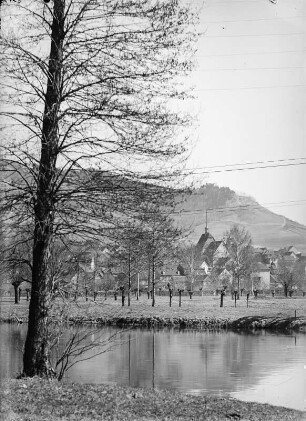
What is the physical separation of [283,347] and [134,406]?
16.2 metres

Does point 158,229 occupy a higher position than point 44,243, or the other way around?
point 158,229

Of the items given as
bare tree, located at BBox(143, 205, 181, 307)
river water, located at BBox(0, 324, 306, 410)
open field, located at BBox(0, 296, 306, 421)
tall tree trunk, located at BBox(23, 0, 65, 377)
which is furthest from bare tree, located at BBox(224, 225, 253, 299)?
open field, located at BBox(0, 296, 306, 421)

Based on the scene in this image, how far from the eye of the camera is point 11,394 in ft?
32.3

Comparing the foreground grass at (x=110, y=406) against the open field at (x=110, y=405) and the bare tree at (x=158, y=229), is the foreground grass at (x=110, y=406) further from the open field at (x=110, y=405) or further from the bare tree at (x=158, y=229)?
the bare tree at (x=158, y=229)

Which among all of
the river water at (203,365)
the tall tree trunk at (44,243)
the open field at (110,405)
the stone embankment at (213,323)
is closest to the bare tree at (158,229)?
the tall tree trunk at (44,243)

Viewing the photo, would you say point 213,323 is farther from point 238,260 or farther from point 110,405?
point 238,260

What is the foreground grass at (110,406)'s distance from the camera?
909 centimetres

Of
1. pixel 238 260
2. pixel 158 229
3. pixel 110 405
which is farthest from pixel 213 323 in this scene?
pixel 238 260

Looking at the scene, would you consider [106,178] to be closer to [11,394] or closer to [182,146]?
[182,146]

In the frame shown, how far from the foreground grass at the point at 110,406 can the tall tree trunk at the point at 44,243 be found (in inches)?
25.0

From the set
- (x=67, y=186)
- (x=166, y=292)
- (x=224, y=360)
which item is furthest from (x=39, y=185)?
(x=166, y=292)

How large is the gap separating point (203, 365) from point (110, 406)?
11299mm

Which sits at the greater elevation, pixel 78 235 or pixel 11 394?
pixel 78 235

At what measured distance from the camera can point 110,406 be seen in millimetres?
9703
